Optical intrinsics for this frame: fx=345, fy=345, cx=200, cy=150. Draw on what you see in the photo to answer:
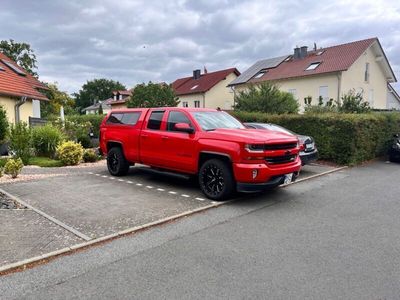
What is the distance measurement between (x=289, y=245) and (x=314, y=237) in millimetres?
547

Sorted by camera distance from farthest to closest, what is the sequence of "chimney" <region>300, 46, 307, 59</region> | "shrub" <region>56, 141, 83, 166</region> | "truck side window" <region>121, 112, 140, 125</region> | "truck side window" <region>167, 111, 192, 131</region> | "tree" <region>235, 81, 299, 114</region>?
"chimney" <region>300, 46, 307, 59</region>, "tree" <region>235, 81, 299, 114</region>, "shrub" <region>56, 141, 83, 166</region>, "truck side window" <region>121, 112, 140, 125</region>, "truck side window" <region>167, 111, 192, 131</region>

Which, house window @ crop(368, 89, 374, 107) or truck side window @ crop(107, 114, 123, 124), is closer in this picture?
truck side window @ crop(107, 114, 123, 124)

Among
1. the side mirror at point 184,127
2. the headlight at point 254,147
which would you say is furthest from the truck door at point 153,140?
the headlight at point 254,147

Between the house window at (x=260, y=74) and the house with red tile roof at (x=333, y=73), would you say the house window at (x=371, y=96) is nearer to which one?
the house with red tile roof at (x=333, y=73)

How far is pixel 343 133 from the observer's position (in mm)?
12164

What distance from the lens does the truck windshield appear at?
24.9 ft

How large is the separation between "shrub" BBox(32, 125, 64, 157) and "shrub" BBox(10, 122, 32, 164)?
1379 millimetres

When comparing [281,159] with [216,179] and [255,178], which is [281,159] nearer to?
[255,178]

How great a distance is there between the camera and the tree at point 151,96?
3069 cm

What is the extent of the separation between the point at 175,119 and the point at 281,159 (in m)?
2.61

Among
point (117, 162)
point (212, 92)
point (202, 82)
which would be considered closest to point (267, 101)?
point (117, 162)

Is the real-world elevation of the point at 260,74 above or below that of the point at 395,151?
above

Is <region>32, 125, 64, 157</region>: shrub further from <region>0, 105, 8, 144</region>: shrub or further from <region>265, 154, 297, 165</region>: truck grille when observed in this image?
<region>265, 154, 297, 165</region>: truck grille

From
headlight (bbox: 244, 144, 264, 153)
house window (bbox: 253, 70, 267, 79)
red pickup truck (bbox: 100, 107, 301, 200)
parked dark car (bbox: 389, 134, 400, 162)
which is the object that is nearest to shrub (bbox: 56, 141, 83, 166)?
red pickup truck (bbox: 100, 107, 301, 200)
